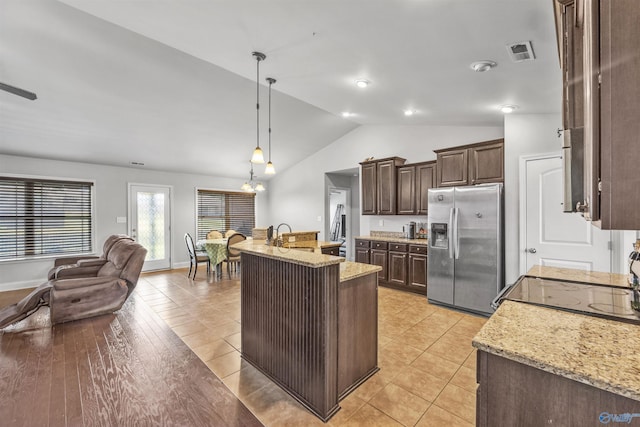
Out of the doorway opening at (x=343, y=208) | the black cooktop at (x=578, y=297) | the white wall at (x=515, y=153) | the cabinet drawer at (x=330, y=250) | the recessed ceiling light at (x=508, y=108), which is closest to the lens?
the black cooktop at (x=578, y=297)

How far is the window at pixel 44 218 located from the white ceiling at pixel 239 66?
694mm

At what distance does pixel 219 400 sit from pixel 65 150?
552 cm

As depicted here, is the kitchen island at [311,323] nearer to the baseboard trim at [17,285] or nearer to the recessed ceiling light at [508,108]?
the recessed ceiling light at [508,108]

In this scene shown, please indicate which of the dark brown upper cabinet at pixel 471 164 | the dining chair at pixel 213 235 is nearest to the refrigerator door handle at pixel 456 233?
the dark brown upper cabinet at pixel 471 164

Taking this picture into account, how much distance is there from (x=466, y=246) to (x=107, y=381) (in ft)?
13.5

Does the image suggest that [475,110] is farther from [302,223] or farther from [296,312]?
[302,223]

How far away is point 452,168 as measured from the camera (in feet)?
13.4

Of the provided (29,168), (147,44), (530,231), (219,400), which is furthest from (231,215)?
(530,231)

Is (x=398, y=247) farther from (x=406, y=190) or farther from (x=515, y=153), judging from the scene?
(x=515, y=153)

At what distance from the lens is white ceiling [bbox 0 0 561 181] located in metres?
1.90

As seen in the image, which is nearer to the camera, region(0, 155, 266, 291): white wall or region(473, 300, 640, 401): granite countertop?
region(473, 300, 640, 401): granite countertop

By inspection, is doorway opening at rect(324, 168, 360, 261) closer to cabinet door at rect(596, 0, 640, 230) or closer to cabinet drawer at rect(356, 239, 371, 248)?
cabinet drawer at rect(356, 239, 371, 248)

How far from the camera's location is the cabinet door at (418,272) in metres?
4.39

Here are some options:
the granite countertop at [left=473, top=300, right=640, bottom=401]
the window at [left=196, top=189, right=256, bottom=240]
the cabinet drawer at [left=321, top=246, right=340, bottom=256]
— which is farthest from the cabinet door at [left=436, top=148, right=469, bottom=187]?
the window at [left=196, top=189, right=256, bottom=240]
